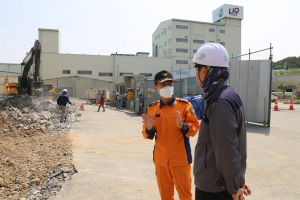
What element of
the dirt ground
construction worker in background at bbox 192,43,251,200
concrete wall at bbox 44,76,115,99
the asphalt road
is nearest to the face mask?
construction worker in background at bbox 192,43,251,200

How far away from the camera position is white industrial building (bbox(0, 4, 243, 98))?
44.0 metres

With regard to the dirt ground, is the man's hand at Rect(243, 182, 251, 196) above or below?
above

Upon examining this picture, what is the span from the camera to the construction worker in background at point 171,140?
8.80 feet

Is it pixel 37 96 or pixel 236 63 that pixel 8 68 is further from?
pixel 236 63

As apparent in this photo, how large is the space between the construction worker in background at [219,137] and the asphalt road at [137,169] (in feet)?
7.55

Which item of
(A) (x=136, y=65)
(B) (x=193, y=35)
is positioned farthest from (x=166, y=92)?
(B) (x=193, y=35)

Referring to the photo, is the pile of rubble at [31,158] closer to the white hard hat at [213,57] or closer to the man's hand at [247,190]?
the man's hand at [247,190]

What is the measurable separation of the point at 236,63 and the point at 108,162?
29.3 feet

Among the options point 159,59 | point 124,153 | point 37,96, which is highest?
point 159,59

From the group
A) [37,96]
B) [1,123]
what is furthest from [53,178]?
[37,96]

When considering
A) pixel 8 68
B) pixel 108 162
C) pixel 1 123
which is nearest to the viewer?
pixel 108 162

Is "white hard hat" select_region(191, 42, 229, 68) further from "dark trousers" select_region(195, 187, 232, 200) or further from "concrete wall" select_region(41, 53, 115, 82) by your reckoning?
"concrete wall" select_region(41, 53, 115, 82)

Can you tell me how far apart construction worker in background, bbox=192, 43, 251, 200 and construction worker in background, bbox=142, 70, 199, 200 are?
773 mm

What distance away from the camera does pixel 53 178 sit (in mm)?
4652
